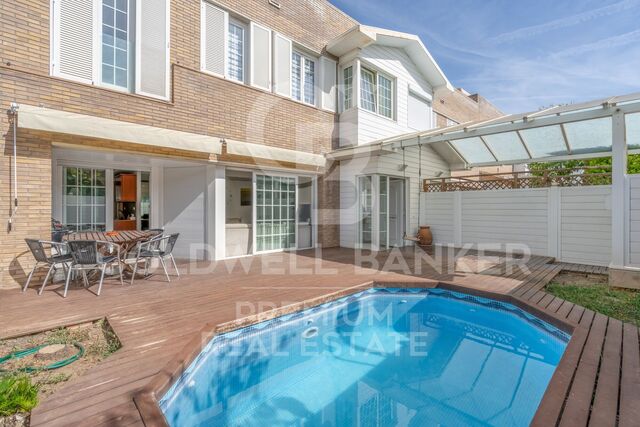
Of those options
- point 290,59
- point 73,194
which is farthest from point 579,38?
point 73,194

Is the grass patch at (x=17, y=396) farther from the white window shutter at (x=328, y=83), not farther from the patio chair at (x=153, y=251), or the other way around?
the white window shutter at (x=328, y=83)

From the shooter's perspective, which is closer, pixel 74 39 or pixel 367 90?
pixel 74 39

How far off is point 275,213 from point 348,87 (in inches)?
214

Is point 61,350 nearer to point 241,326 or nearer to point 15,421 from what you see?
point 15,421

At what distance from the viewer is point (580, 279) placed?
285 inches

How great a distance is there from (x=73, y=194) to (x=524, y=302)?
1010 cm

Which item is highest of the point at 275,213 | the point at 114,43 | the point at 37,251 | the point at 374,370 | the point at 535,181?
the point at 114,43

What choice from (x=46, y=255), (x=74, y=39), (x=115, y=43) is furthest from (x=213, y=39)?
(x=46, y=255)

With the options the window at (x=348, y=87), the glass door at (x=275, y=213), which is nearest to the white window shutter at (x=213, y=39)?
the glass door at (x=275, y=213)

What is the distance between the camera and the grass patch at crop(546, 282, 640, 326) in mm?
4777

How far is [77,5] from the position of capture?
21.3 ft

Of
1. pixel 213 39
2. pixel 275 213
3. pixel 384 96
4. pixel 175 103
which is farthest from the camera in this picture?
pixel 384 96

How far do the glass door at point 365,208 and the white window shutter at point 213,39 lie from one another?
5.74 meters

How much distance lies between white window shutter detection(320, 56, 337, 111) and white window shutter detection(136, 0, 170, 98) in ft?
17.1
